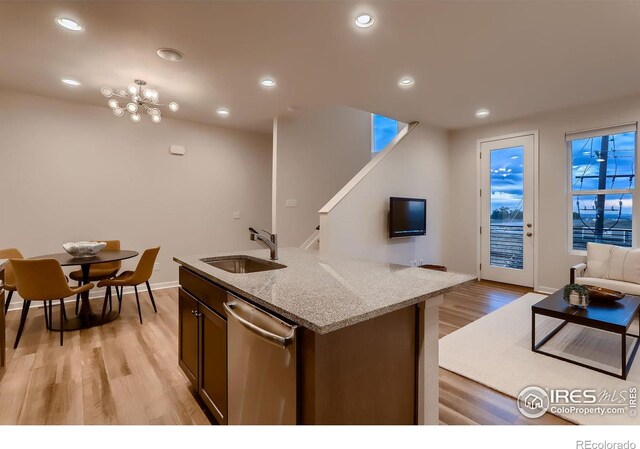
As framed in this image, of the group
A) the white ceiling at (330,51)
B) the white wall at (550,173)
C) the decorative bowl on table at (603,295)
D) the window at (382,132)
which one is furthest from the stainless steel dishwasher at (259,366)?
the window at (382,132)

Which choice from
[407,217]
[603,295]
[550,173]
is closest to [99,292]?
[407,217]

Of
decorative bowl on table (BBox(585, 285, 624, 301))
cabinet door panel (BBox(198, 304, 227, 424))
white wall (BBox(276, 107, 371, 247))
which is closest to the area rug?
decorative bowl on table (BBox(585, 285, 624, 301))

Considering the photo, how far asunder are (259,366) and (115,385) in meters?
1.55

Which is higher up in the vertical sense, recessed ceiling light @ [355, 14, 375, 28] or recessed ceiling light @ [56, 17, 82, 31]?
recessed ceiling light @ [355, 14, 375, 28]

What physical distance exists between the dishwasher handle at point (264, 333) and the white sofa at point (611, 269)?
396cm

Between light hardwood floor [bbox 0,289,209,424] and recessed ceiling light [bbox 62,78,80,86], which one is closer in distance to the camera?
light hardwood floor [bbox 0,289,209,424]

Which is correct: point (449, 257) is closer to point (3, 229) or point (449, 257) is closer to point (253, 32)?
point (253, 32)

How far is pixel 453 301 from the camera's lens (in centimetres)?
402

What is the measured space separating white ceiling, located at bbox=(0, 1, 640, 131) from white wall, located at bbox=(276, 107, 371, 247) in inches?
31.1

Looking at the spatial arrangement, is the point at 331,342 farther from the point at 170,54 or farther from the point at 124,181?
the point at 124,181

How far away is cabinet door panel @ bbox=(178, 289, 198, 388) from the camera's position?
6.16 feet

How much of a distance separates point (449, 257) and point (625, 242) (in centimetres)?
240

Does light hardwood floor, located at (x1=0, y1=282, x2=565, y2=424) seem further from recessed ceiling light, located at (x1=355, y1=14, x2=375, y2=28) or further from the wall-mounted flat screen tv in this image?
recessed ceiling light, located at (x1=355, y1=14, x2=375, y2=28)

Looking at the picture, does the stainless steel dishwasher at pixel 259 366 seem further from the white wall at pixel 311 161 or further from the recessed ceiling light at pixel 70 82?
the recessed ceiling light at pixel 70 82
